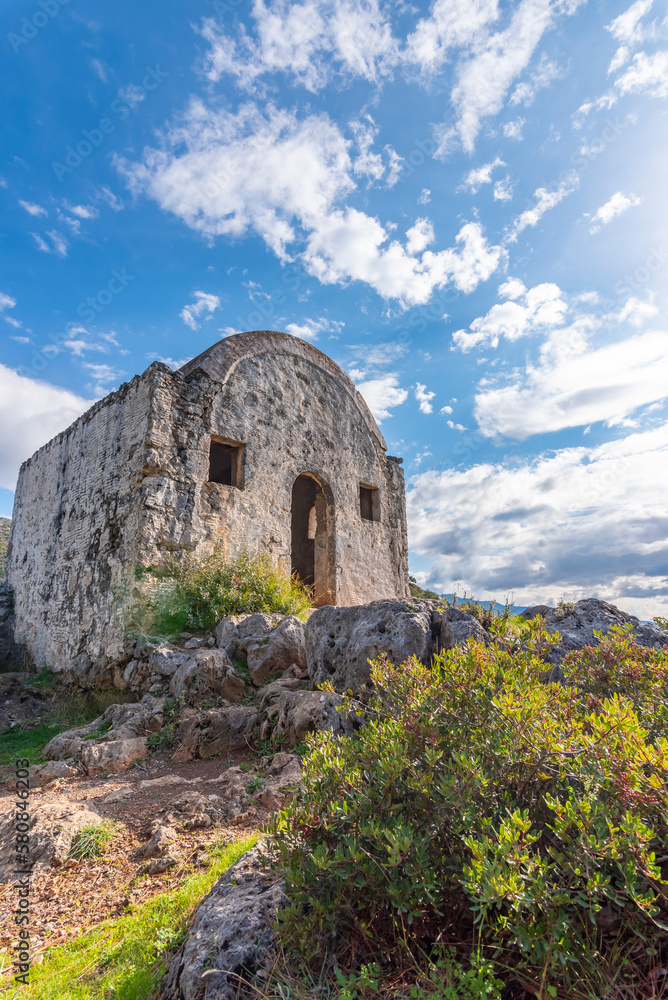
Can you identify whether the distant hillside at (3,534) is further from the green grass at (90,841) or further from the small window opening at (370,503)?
the green grass at (90,841)

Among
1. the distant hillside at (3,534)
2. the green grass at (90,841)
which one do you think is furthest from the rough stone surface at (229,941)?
the distant hillside at (3,534)

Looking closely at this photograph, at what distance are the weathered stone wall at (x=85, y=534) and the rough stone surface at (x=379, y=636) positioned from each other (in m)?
3.74

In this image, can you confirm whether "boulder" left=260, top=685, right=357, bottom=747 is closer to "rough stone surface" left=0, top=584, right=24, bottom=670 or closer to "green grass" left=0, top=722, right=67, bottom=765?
"green grass" left=0, top=722, right=67, bottom=765

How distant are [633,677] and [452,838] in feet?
4.18

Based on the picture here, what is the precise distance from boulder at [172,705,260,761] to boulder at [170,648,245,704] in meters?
0.33

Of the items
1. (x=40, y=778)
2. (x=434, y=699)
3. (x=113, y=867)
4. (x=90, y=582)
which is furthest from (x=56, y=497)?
(x=434, y=699)

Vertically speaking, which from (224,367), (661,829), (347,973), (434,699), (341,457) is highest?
(224,367)

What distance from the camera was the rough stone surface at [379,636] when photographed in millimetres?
4238

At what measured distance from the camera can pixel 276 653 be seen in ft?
19.6

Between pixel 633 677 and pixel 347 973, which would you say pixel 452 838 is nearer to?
pixel 347 973

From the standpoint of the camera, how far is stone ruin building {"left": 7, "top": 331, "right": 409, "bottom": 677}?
7.91 metres

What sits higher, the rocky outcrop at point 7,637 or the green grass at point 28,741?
the rocky outcrop at point 7,637

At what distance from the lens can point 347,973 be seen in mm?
1543

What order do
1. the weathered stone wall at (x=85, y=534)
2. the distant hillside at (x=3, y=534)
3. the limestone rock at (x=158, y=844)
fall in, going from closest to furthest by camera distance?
the limestone rock at (x=158, y=844) → the weathered stone wall at (x=85, y=534) → the distant hillside at (x=3, y=534)
